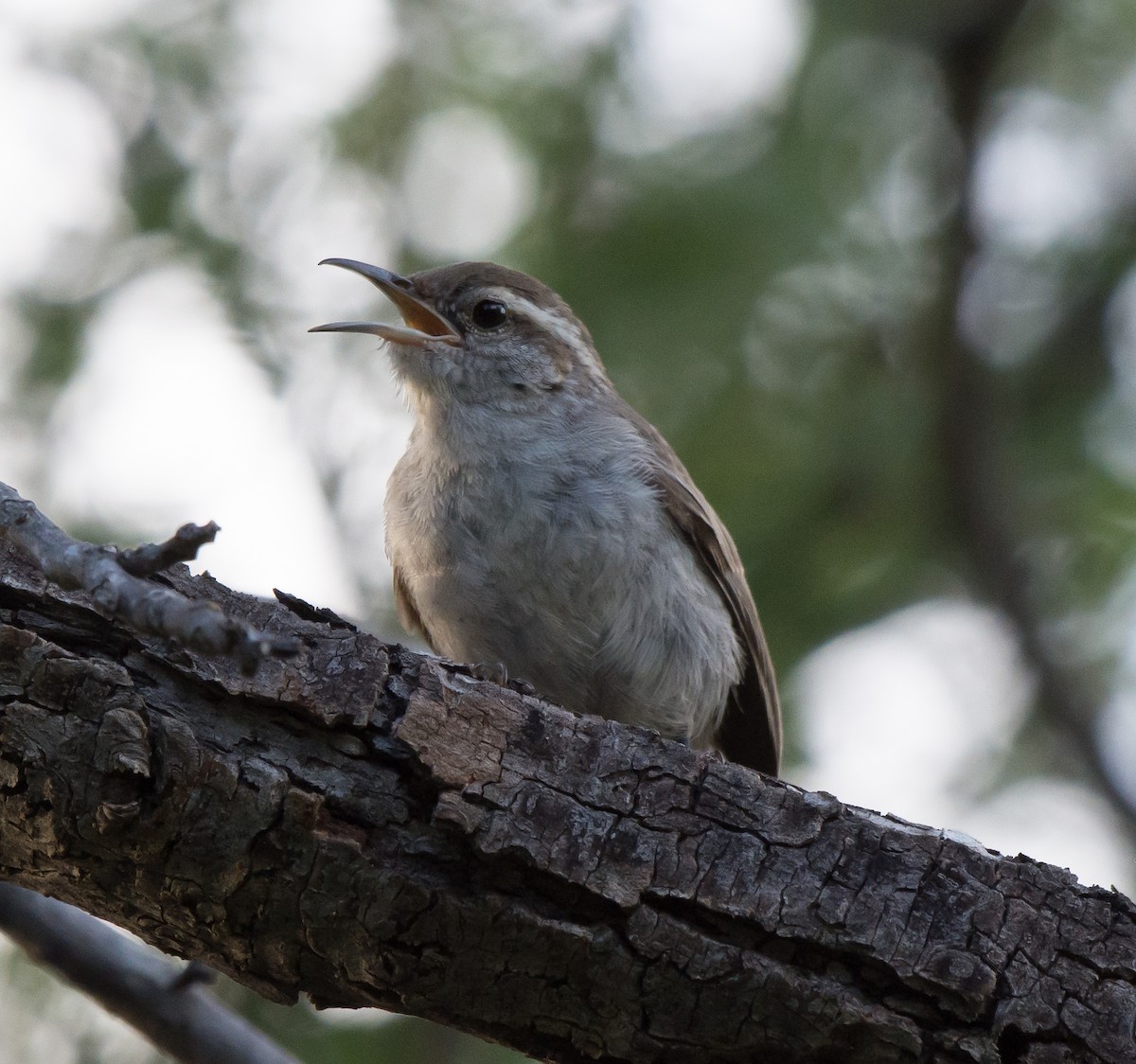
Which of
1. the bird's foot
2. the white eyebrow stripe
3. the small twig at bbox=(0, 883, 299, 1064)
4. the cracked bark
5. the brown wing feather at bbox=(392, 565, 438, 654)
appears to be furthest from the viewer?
the white eyebrow stripe

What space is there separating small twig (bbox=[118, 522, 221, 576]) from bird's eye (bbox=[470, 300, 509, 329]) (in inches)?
136

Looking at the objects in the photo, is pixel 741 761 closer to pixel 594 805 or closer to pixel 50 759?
pixel 594 805

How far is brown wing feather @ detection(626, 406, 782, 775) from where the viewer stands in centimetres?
548

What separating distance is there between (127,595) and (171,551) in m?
0.14

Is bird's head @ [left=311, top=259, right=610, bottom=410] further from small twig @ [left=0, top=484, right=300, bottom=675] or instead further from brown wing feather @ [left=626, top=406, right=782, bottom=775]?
small twig @ [left=0, top=484, right=300, bottom=675]

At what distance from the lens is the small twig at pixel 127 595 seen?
248cm

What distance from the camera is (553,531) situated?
5.09 metres

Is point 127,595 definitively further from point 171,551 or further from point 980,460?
point 980,460

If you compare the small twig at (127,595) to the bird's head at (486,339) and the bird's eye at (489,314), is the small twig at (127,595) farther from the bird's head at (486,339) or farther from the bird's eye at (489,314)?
the bird's eye at (489,314)

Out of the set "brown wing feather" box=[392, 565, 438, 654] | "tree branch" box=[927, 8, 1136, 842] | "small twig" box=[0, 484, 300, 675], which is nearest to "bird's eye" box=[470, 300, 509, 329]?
"brown wing feather" box=[392, 565, 438, 654]

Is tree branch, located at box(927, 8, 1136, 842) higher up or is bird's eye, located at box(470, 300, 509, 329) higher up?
tree branch, located at box(927, 8, 1136, 842)

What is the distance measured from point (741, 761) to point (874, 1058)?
255cm

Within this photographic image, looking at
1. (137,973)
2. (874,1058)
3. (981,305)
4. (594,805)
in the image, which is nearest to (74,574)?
(594,805)

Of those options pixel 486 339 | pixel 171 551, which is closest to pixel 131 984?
pixel 171 551
